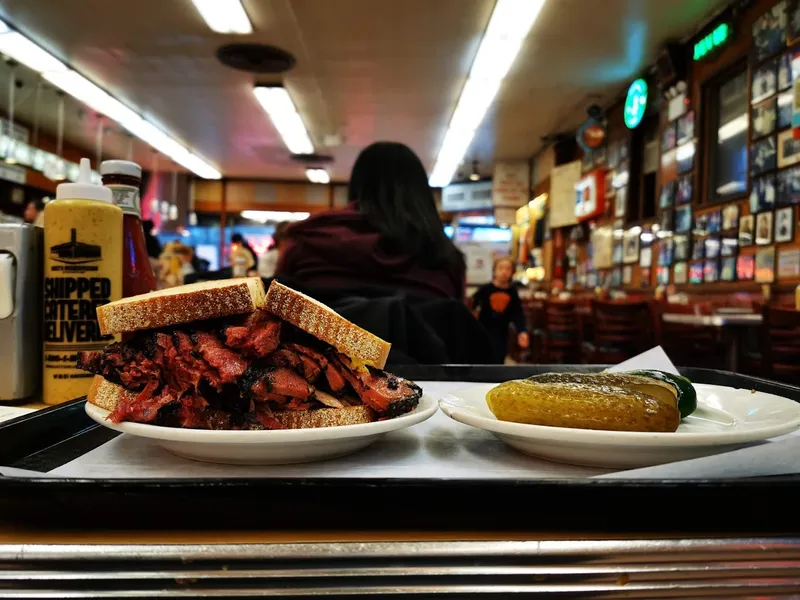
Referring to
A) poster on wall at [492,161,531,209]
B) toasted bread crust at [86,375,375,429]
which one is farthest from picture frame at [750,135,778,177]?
poster on wall at [492,161,531,209]

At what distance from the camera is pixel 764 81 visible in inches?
176

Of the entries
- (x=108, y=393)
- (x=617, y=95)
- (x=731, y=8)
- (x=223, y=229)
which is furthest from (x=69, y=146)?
(x=108, y=393)

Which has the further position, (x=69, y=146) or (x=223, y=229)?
(x=223, y=229)

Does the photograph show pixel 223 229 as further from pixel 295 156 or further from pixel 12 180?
pixel 12 180

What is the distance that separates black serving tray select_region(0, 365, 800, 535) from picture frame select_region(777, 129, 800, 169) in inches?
179

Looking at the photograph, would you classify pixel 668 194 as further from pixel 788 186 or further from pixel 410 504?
pixel 410 504

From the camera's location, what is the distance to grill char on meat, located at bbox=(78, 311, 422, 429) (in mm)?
635

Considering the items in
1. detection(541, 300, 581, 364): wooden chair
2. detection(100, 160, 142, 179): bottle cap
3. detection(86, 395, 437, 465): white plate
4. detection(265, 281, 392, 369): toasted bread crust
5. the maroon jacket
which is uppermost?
detection(100, 160, 142, 179): bottle cap

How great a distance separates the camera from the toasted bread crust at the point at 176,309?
2.32ft

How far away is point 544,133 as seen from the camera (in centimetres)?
913

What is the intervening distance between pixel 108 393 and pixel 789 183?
4.88 m

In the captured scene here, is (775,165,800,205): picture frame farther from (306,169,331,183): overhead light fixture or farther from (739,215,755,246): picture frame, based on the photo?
(306,169,331,183): overhead light fixture

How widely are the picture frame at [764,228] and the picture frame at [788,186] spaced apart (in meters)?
0.17

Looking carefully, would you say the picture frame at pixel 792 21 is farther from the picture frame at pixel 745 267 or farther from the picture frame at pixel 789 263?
the picture frame at pixel 745 267
